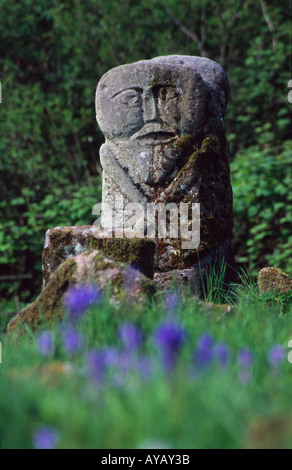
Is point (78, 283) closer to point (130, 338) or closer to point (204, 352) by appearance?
point (130, 338)

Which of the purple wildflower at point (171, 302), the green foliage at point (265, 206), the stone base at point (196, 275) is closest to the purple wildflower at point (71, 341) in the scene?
the purple wildflower at point (171, 302)

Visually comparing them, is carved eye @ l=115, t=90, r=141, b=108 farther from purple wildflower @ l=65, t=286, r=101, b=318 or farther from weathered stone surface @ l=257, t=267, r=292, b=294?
purple wildflower @ l=65, t=286, r=101, b=318

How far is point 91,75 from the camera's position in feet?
31.8

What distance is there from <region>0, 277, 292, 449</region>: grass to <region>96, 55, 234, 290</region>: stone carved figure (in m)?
1.81

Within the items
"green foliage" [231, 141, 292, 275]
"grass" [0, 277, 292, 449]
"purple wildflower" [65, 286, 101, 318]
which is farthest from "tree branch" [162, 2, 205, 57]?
"grass" [0, 277, 292, 449]

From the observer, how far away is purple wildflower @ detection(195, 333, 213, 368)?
1.43 meters

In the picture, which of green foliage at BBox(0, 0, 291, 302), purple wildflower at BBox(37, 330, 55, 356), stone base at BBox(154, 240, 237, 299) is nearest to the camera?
purple wildflower at BBox(37, 330, 55, 356)

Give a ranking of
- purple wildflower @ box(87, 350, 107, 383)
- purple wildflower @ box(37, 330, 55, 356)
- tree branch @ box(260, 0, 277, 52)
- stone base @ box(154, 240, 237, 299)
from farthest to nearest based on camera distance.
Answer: tree branch @ box(260, 0, 277, 52), stone base @ box(154, 240, 237, 299), purple wildflower @ box(37, 330, 55, 356), purple wildflower @ box(87, 350, 107, 383)

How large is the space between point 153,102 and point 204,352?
2617 mm

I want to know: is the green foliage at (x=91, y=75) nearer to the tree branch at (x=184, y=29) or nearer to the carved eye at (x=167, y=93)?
the tree branch at (x=184, y=29)

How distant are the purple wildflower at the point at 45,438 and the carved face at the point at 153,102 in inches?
110

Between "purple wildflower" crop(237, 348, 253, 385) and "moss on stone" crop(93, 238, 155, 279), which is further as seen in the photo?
"moss on stone" crop(93, 238, 155, 279)

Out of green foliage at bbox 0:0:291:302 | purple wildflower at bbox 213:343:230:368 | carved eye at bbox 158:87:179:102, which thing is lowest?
purple wildflower at bbox 213:343:230:368

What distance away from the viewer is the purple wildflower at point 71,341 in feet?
5.32
